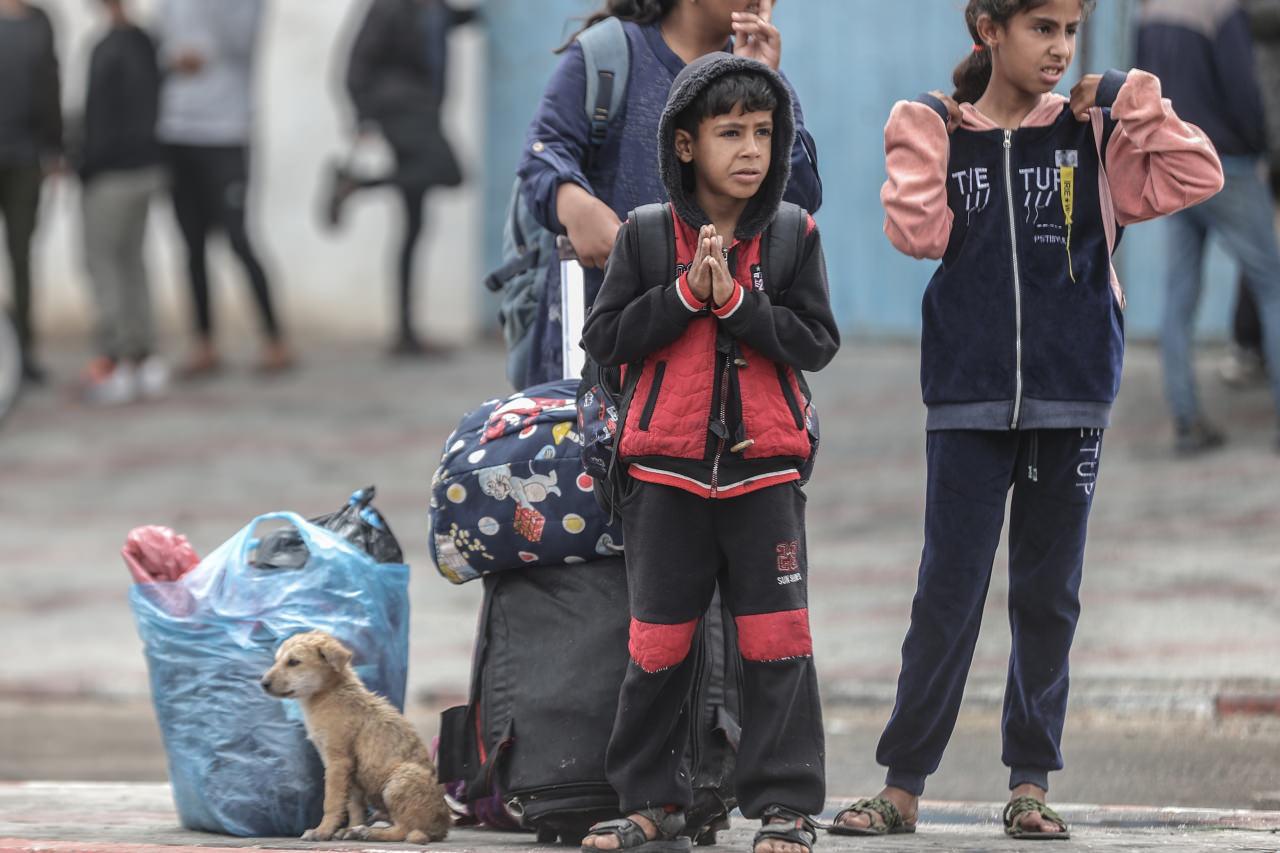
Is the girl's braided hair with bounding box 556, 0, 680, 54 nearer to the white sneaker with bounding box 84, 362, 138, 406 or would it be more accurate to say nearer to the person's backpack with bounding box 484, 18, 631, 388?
the person's backpack with bounding box 484, 18, 631, 388

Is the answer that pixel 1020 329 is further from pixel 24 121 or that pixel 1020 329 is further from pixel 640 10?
pixel 24 121

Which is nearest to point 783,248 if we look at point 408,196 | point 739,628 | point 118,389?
point 739,628

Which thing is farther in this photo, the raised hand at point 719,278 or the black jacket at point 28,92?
the black jacket at point 28,92

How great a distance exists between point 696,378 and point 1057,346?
2.97ft

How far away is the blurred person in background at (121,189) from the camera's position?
425 inches

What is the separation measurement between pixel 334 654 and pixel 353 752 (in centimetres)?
22

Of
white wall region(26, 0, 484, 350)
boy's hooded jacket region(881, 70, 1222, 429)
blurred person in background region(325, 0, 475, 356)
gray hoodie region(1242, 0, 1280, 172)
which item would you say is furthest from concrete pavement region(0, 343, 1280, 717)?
boy's hooded jacket region(881, 70, 1222, 429)

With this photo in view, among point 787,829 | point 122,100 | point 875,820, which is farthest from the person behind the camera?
point 122,100

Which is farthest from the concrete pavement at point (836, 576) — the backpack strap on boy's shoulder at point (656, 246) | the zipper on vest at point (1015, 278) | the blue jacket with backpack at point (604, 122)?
the blue jacket with backpack at point (604, 122)

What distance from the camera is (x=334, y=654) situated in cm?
431

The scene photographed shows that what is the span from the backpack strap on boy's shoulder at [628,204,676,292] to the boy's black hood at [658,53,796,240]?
4 cm

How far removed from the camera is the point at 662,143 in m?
3.86

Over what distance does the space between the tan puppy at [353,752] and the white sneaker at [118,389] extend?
7336mm

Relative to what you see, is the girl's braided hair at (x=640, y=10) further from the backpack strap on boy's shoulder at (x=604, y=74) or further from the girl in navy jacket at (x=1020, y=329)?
the girl in navy jacket at (x=1020, y=329)
